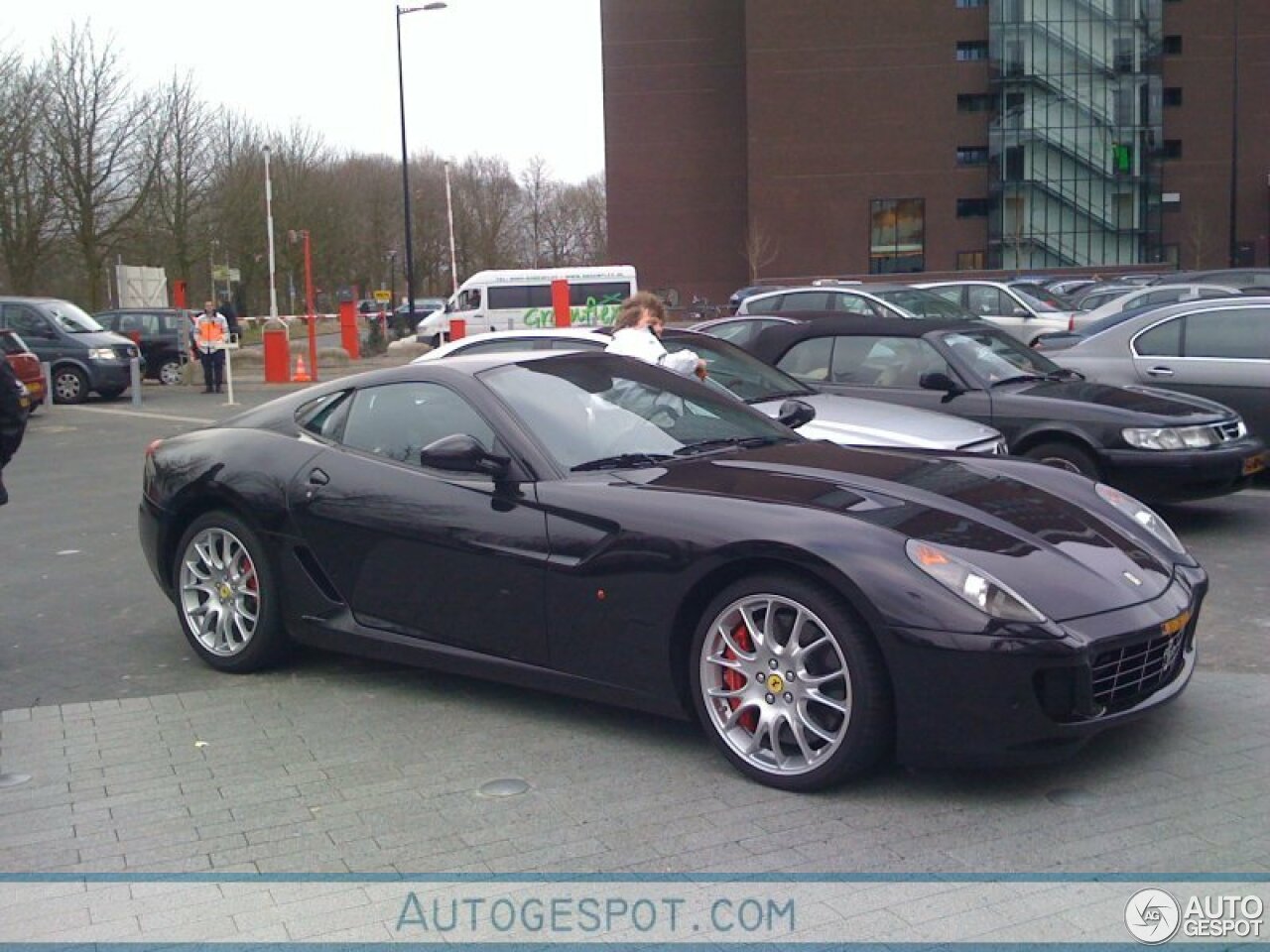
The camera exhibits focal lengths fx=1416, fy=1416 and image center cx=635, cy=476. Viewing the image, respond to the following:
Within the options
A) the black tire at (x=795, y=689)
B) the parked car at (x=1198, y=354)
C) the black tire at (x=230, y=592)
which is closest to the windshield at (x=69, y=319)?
the parked car at (x=1198, y=354)

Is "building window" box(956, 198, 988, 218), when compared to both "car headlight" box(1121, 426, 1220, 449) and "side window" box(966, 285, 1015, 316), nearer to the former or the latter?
"side window" box(966, 285, 1015, 316)

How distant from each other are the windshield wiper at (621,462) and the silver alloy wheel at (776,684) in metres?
0.92

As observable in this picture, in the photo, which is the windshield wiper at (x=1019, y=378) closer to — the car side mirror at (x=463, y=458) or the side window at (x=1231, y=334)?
the side window at (x=1231, y=334)

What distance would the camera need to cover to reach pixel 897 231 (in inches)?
2486

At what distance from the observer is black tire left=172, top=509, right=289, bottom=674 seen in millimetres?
A: 6254

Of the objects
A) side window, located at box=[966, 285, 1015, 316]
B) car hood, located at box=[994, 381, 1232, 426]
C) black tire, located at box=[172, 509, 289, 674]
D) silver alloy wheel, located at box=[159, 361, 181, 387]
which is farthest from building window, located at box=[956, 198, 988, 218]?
black tire, located at box=[172, 509, 289, 674]

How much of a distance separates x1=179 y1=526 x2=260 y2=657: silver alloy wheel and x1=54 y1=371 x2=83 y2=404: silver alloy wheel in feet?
61.8

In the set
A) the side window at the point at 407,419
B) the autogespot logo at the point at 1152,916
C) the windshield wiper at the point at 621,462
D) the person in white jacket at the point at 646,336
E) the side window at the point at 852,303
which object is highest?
the side window at the point at 852,303

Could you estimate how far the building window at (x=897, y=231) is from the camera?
63.0 metres

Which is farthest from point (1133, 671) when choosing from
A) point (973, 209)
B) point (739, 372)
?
point (973, 209)

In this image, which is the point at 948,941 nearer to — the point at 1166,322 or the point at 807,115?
the point at 1166,322

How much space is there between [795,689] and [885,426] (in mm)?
4320

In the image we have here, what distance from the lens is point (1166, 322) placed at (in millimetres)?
11461

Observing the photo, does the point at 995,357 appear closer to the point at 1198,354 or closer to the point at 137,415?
the point at 1198,354
